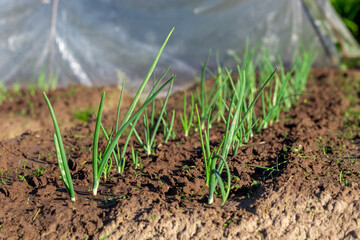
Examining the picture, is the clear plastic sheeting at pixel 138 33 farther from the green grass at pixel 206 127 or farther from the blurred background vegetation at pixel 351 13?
the blurred background vegetation at pixel 351 13

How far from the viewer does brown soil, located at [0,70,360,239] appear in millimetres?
1617

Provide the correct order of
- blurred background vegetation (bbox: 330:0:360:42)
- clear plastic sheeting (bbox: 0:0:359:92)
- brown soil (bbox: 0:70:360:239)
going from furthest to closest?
blurred background vegetation (bbox: 330:0:360:42) → clear plastic sheeting (bbox: 0:0:359:92) → brown soil (bbox: 0:70:360:239)

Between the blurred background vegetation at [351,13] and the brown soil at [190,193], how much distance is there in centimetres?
478

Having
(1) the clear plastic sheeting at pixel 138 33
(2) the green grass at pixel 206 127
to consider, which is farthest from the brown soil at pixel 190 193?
(1) the clear plastic sheeting at pixel 138 33

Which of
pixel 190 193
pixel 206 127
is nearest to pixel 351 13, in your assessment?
pixel 206 127

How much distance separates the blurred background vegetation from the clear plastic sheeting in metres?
2.28

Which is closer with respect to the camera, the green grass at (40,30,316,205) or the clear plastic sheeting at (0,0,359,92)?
the green grass at (40,30,316,205)

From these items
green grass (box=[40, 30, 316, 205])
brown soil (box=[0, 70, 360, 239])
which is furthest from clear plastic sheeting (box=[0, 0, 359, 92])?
brown soil (box=[0, 70, 360, 239])

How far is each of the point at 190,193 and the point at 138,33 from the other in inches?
125

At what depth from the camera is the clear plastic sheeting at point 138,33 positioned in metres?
4.61

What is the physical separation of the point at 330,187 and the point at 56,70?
3.69 m

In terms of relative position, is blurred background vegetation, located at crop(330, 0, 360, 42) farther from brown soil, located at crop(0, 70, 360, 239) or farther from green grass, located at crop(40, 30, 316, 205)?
brown soil, located at crop(0, 70, 360, 239)

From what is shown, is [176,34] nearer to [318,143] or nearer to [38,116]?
[38,116]

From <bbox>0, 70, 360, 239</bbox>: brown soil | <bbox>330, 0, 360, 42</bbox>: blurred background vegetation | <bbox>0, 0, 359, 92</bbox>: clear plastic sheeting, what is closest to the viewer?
<bbox>0, 70, 360, 239</bbox>: brown soil
